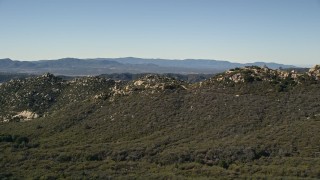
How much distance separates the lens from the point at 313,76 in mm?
54906

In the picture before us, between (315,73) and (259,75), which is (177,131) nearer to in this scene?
(259,75)

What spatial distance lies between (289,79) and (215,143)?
2578 cm

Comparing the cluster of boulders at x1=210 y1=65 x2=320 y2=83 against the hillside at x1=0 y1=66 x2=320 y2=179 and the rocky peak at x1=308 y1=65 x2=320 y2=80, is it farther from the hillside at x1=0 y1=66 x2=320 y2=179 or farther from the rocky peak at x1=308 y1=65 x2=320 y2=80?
the hillside at x1=0 y1=66 x2=320 y2=179

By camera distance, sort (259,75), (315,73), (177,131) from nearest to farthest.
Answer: (177,131)
(315,73)
(259,75)

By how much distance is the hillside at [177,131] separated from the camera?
88.4ft

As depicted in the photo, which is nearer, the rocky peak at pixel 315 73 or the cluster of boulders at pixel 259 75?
the rocky peak at pixel 315 73

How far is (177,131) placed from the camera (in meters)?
39.7

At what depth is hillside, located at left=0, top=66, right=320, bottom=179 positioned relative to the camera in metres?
27.0

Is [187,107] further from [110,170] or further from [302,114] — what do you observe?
[110,170]

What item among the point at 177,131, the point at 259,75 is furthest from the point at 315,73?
the point at 177,131

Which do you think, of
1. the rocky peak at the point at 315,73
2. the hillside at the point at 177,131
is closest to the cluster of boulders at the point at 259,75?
the rocky peak at the point at 315,73

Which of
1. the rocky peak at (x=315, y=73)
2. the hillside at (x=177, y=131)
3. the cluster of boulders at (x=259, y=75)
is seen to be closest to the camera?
the hillside at (x=177, y=131)

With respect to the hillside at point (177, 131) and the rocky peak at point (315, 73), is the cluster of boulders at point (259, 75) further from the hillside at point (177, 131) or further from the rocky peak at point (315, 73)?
the hillside at point (177, 131)

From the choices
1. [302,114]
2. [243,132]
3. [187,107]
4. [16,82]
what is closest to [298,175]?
[243,132]
